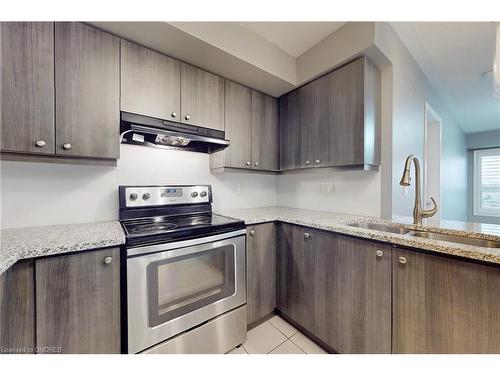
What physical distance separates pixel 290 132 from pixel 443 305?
65.9 inches

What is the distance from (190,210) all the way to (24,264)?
1.04m

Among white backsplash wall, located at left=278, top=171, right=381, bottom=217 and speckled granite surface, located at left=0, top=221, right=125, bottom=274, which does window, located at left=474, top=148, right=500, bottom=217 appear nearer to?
white backsplash wall, located at left=278, top=171, right=381, bottom=217

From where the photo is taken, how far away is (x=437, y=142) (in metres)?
2.89

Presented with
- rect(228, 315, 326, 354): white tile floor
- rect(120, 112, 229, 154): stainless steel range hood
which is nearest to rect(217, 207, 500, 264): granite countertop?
rect(120, 112, 229, 154): stainless steel range hood

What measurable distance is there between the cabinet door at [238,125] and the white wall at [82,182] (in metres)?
0.31

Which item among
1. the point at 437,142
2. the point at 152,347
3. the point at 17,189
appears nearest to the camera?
the point at 152,347

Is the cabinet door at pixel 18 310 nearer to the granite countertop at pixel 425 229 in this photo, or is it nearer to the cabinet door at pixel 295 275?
the granite countertop at pixel 425 229

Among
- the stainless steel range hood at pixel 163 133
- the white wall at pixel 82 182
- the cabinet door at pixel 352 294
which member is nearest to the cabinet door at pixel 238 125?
the stainless steel range hood at pixel 163 133

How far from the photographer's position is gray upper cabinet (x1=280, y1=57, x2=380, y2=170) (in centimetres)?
153

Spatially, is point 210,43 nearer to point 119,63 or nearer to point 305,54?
point 119,63

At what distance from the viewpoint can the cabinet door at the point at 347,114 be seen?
1.52 m

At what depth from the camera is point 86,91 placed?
1.19m

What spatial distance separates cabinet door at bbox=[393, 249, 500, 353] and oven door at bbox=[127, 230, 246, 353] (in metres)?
0.94
